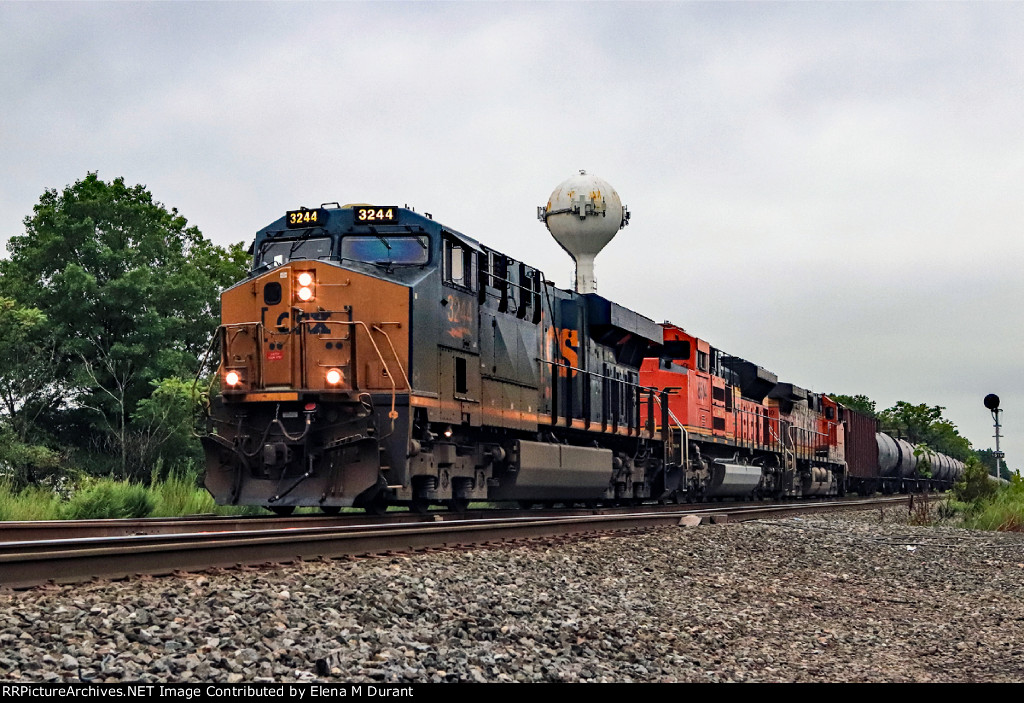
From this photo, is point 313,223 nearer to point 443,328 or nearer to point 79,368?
point 443,328

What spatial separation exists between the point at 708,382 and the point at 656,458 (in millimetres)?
3533

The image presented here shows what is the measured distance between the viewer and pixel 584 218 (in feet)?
151

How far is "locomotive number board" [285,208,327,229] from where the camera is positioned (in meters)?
13.8

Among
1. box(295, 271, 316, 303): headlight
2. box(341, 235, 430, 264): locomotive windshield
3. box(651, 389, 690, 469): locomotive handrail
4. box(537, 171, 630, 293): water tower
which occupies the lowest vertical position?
box(651, 389, 690, 469): locomotive handrail

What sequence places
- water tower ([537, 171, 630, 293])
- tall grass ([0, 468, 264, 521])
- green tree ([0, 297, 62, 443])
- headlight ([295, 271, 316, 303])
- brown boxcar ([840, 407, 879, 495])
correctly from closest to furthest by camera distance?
headlight ([295, 271, 316, 303]), tall grass ([0, 468, 264, 521]), green tree ([0, 297, 62, 443]), brown boxcar ([840, 407, 879, 495]), water tower ([537, 171, 630, 293])

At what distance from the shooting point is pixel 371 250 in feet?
45.1

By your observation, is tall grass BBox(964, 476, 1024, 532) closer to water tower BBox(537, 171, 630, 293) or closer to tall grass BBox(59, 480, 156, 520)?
tall grass BBox(59, 480, 156, 520)

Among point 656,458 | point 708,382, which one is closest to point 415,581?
point 656,458

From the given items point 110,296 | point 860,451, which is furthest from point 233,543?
point 860,451

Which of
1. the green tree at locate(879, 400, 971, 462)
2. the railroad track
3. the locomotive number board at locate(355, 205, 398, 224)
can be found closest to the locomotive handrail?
the railroad track

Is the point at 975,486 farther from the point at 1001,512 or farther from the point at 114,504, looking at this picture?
the point at 114,504

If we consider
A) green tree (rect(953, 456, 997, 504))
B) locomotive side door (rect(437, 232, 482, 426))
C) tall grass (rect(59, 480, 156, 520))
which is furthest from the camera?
green tree (rect(953, 456, 997, 504))

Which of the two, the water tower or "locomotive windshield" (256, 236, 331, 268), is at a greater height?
the water tower

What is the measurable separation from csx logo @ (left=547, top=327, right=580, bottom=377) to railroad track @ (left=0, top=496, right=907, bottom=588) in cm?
348
